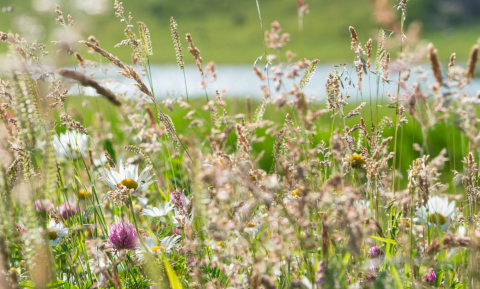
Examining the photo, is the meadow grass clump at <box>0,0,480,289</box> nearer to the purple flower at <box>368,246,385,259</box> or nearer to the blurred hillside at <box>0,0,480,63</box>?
the purple flower at <box>368,246,385,259</box>

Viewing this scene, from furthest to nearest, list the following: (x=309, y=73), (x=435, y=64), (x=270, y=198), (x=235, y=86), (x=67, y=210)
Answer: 1. (x=235, y=86)
2. (x=67, y=210)
3. (x=309, y=73)
4. (x=270, y=198)
5. (x=435, y=64)

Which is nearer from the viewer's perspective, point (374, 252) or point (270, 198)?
point (270, 198)

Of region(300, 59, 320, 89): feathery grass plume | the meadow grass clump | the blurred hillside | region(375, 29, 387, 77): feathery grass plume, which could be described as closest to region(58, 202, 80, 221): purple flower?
the meadow grass clump

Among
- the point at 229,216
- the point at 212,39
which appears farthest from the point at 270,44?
the point at 212,39

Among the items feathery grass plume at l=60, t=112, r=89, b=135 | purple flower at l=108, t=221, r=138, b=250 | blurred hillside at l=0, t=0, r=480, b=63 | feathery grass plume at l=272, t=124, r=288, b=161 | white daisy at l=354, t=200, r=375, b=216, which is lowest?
purple flower at l=108, t=221, r=138, b=250

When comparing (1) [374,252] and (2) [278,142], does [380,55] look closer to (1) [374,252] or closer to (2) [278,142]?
(2) [278,142]

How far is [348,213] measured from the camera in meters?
0.54

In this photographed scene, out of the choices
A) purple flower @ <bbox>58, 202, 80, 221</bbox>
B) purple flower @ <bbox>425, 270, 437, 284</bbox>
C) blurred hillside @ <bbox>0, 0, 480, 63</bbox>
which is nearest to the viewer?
purple flower @ <bbox>425, 270, 437, 284</bbox>

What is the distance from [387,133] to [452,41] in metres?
36.4

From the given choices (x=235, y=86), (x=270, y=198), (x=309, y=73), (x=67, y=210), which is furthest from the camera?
(x=235, y=86)

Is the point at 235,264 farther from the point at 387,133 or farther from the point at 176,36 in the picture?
the point at 387,133

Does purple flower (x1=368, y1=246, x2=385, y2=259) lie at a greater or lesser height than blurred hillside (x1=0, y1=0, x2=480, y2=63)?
lesser

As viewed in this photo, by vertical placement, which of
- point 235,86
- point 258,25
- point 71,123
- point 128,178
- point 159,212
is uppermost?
point 258,25

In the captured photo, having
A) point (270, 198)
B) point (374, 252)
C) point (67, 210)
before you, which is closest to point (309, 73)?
point (270, 198)
